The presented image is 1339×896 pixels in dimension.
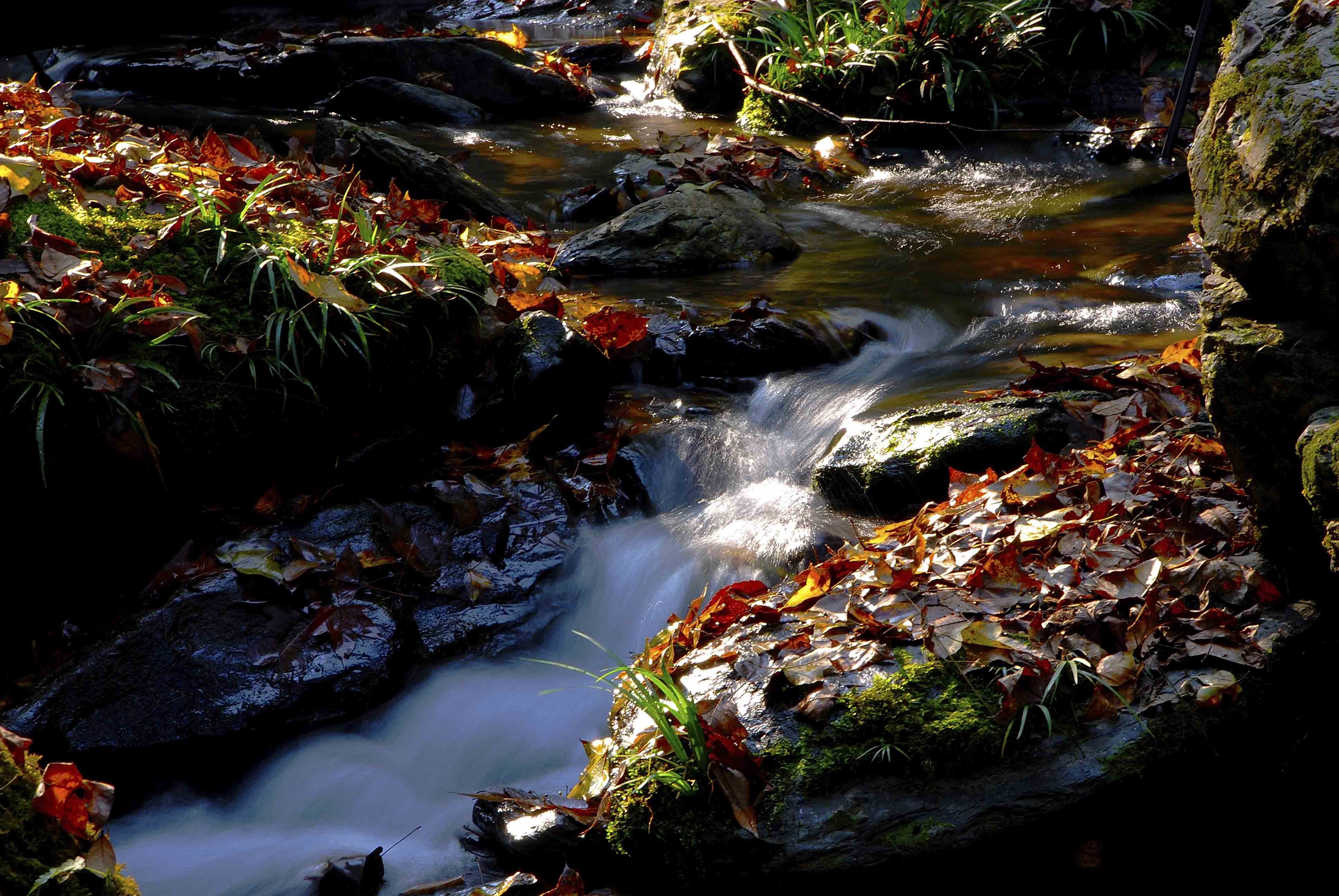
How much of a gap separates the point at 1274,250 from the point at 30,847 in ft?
9.37

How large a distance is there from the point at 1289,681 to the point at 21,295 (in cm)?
402

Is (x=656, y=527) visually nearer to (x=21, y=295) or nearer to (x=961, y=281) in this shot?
(x=21, y=295)

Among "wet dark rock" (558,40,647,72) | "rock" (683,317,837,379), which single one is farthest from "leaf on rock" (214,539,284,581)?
"wet dark rock" (558,40,647,72)

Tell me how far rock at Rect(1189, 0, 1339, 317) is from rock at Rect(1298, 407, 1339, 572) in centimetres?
26

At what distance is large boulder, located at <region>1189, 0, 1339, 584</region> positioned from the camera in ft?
7.14

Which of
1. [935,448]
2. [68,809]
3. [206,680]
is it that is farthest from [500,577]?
[68,809]

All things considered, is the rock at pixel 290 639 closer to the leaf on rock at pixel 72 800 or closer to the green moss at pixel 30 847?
the leaf on rock at pixel 72 800

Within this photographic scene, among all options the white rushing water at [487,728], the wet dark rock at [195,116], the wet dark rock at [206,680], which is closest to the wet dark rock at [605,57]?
the wet dark rock at [195,116]

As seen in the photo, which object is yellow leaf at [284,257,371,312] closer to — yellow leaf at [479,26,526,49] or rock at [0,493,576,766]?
rock at [0,493,576,766]

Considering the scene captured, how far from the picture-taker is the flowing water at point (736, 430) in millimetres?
3047

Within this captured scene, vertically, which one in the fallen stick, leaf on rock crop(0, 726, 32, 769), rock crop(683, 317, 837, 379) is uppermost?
leaf on rock crop(0, 726, 32, 769)

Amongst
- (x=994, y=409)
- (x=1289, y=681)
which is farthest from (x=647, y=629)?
(x=1289, y=681)

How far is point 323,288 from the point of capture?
378 centimetres

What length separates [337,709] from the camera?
332 cm
